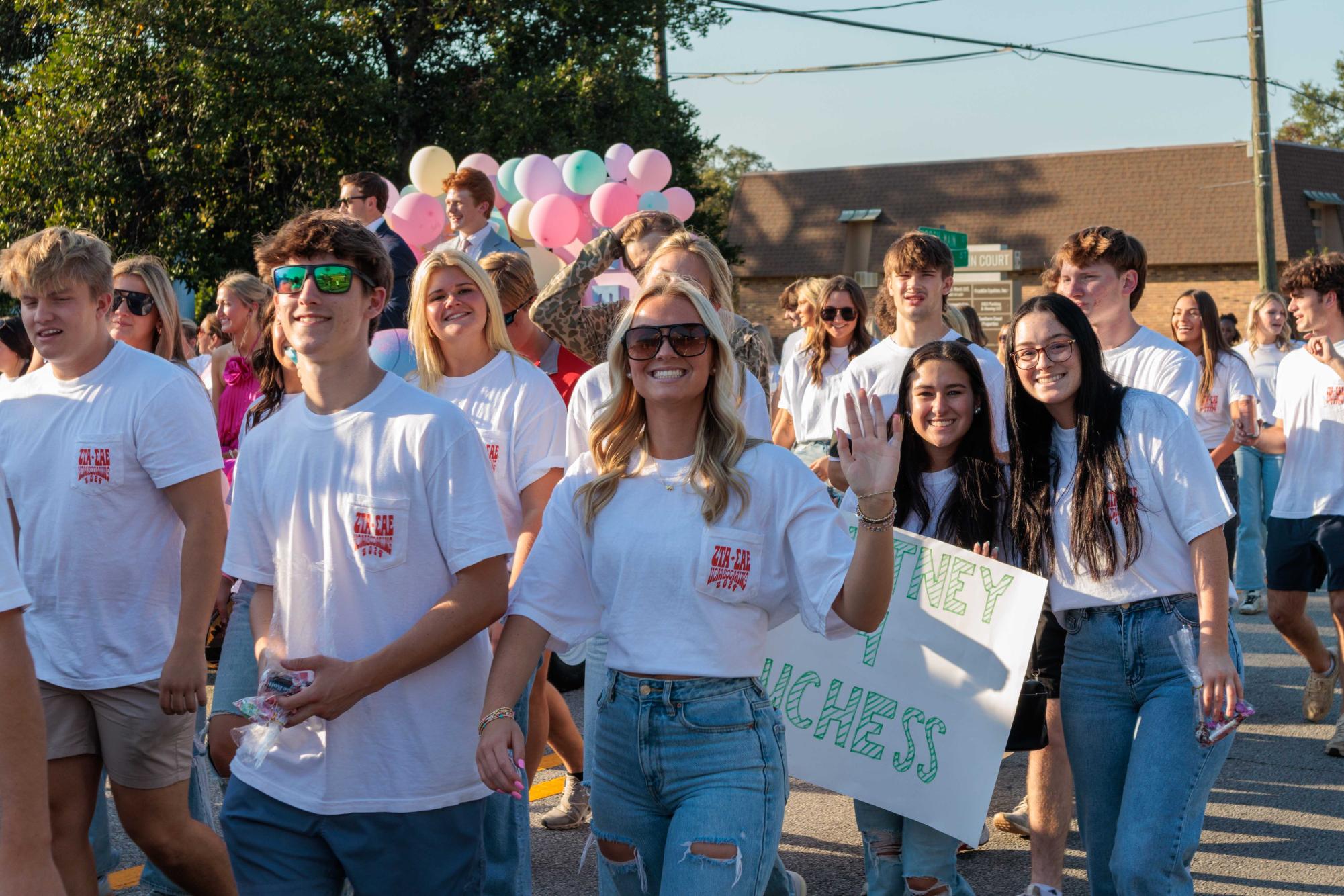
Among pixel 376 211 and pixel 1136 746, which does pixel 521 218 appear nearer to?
pixel 376 211

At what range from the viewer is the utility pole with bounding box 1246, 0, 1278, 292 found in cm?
2012

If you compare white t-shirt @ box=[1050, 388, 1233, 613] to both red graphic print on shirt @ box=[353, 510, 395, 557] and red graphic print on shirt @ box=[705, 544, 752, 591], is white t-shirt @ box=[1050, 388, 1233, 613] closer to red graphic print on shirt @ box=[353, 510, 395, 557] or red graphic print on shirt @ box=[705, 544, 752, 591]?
red graphic print on shirt @ box=[705, 544, 752, 591]

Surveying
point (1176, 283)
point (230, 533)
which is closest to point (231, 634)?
point (230, 533)

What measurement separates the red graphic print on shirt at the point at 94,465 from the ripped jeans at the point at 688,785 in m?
1.64

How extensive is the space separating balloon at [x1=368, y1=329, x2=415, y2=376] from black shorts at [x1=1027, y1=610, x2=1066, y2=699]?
2422mm

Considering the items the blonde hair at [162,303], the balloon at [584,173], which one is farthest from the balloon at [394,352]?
the balloon at [584,173]

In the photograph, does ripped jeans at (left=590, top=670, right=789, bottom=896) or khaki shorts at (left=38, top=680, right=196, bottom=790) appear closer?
ripped jeans at (left=590, top=670, right=789, bottom=896)

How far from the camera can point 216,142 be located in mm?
19938

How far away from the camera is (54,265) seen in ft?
12.4

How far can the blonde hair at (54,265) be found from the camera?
3777 millimetres

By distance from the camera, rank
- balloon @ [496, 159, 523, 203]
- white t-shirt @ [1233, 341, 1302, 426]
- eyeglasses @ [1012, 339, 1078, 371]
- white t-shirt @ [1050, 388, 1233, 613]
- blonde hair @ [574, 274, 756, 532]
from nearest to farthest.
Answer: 1. blonde hair @ [574, 274, 756, 532]
2. white t-shirt @ [1050, 388, 1233, 613]
3. eyeglasses @ [1012, 339, 1078, 371]
4. white t-shirt @ [1233, 341, 1302, 426]
5. balloon @ [496, 159, 523, 203]

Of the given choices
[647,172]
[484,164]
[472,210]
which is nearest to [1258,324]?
[647,172]

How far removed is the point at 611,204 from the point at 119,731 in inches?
342

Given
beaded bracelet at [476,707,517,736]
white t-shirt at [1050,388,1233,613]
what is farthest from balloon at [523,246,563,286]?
beaded bracelet at [476,707,517,736]
